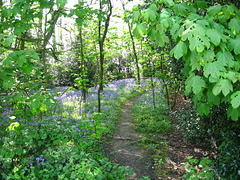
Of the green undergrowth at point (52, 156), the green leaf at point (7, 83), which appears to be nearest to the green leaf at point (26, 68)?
A: the green leaf at point (7, 83)

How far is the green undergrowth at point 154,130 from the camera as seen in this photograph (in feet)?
13.4

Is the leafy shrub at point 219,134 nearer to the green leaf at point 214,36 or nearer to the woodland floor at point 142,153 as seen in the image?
the woodland floor at point 142,153

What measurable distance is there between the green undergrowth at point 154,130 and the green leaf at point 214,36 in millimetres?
2887

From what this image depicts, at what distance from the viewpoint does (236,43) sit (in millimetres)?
1833

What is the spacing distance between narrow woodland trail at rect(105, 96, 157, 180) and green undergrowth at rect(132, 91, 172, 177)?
155 millimetres

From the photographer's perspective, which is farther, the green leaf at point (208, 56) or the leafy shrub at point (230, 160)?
the leafy shrub at point (230, 160)

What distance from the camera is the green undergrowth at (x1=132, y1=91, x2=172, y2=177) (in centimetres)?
408

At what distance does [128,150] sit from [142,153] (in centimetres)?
36

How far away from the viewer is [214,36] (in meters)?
1.72

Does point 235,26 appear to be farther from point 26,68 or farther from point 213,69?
point 26,68

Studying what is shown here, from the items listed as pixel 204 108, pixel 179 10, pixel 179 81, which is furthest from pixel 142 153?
pixel 179 10

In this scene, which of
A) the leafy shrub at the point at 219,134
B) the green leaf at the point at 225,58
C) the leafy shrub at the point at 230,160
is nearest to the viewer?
the green leaf at the point at 225,58

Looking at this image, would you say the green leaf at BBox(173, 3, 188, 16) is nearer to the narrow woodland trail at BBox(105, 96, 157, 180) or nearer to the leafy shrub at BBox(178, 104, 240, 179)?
the leafy shrub at BBox(178, 104, 240, 179)

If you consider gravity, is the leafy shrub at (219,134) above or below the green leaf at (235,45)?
below
